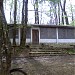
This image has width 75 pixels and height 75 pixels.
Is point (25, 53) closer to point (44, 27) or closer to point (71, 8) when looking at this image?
point (44, 27)

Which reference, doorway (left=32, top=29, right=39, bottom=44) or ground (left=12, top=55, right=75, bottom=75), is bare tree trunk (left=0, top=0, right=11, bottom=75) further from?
doorway (left=32, top=29, right=39, bottom=44)

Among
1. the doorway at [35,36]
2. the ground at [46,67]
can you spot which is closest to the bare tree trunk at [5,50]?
the ground at [46,67]

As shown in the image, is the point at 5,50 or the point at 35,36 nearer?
the point at 5,50

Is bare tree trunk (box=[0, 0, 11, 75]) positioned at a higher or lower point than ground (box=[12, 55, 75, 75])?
higher

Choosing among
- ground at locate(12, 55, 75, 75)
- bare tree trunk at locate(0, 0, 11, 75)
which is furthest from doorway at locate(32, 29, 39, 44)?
bare tree trunk at locate(0, 0, 11, 75)

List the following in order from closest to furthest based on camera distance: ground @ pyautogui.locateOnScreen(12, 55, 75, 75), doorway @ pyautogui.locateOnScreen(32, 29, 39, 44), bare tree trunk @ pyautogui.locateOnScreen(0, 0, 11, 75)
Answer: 1. bare tree trunk @ pyautogui.locateOnScreen(0, 0, 11, 75)
2. ground @ pyautogui.locateOnScreen(12, 55, 75, 75)
3. doorway @ pyautogui.locateOnScreen(32, 29, 39, 44)

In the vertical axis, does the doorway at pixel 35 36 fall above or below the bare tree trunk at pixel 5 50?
below

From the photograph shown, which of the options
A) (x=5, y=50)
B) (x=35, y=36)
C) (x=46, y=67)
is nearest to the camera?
(x=5, y=50)

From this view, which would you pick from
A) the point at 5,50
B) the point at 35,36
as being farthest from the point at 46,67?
the point at 35,36

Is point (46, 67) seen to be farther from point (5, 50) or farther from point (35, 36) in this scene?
point (35, 36)

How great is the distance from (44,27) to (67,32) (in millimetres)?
3459

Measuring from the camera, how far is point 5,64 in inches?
212

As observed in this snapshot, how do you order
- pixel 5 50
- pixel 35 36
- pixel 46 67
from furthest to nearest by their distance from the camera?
pixel 35 36
pixel 46 67
pixel 5 50

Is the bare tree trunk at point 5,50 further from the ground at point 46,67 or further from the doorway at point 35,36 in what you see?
the doorway at point 35,36
